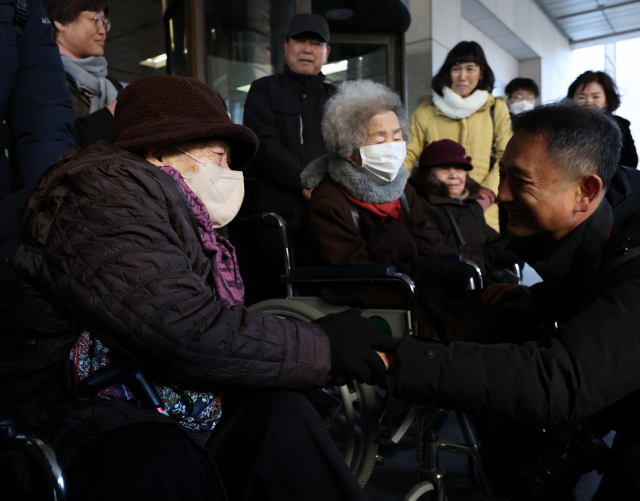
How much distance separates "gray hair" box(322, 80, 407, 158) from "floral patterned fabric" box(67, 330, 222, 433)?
151 cm

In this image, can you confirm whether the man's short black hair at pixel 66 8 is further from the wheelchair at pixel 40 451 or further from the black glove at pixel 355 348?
the wheelchair at pixel 40 451

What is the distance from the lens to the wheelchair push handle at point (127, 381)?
3.22 feet

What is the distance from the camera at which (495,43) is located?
10.4m

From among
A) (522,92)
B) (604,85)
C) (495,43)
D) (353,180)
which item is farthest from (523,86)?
(495,43)

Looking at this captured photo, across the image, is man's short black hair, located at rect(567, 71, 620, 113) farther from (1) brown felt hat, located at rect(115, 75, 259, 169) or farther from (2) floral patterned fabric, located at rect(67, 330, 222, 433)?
(2) floral patterned fabric, located at rect(67, 330, 222, 433)

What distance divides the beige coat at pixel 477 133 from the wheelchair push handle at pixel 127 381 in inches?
118

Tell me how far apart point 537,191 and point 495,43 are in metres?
10.1

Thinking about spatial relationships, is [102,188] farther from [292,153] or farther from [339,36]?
[339,36]

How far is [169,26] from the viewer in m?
4.42

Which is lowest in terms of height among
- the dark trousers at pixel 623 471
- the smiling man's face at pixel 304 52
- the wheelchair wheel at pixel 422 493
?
the wheelchair wheel at pixel 422 493

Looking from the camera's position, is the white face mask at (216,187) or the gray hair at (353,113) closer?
the white face mask at (216,187)

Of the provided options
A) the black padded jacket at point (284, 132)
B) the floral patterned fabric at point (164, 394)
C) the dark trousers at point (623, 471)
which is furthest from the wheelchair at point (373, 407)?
the black padded jacket at point (284, 132)

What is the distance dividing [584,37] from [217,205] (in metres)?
15.2

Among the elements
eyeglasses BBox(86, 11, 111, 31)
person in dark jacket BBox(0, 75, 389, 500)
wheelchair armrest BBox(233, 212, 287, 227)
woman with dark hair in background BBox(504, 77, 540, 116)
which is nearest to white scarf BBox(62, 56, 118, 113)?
eyeglasses BBox(86, 11, 111, 31)
